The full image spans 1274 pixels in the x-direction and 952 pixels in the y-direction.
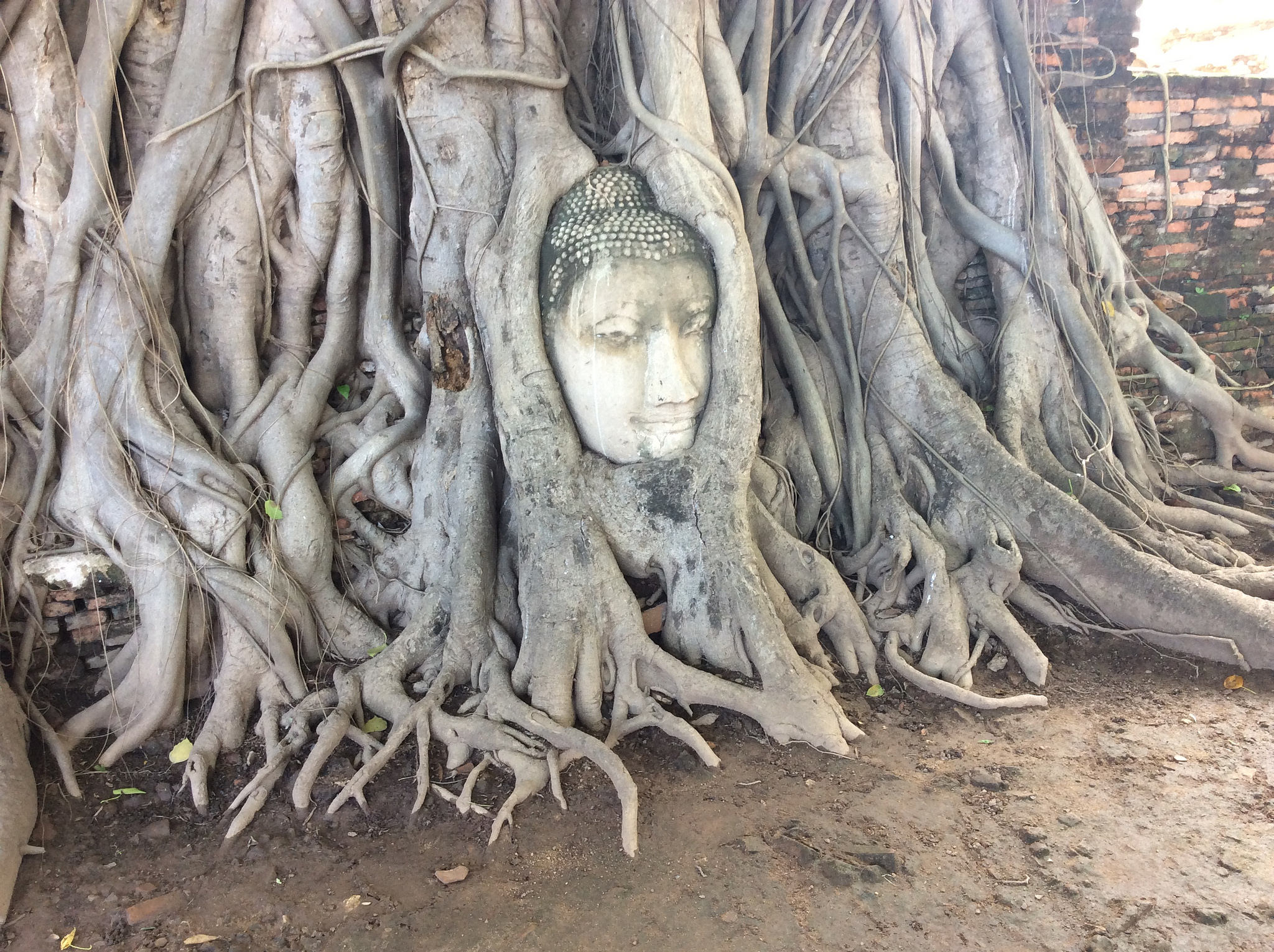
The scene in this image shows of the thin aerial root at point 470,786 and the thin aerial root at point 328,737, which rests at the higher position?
the thin aerial root at point 328,737

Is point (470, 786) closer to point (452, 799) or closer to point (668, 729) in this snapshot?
point (452, 799)

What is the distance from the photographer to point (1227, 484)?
3.87m

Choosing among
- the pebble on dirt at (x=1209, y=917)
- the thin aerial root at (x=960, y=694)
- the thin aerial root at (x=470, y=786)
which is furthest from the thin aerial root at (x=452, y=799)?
the pebble on dirt at (x=1209, y=917)

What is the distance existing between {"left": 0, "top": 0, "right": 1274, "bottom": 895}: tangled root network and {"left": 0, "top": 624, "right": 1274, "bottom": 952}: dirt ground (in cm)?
13

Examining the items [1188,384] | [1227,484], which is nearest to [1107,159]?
[1188,384]

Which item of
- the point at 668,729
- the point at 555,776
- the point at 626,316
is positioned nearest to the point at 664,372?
the point at 626,316

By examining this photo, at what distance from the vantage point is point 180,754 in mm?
2545

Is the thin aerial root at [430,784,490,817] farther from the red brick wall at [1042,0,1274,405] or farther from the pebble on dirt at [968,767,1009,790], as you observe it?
the red brick wall at [1042,0,1274,405]

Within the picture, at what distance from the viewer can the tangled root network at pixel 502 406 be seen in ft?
8.70

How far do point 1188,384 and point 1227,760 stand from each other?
2235mm

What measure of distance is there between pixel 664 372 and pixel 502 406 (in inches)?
22.7

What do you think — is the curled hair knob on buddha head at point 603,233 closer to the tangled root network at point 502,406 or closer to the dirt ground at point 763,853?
the tangled root network at point 502,406

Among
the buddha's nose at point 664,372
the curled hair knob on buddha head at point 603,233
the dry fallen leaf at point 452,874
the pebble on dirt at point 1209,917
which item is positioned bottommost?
the pebble on dirt at point 1209,917

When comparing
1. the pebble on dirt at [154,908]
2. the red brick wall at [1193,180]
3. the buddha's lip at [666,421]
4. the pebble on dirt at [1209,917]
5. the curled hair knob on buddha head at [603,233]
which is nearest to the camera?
the pebble on dirt at [1209,917]
